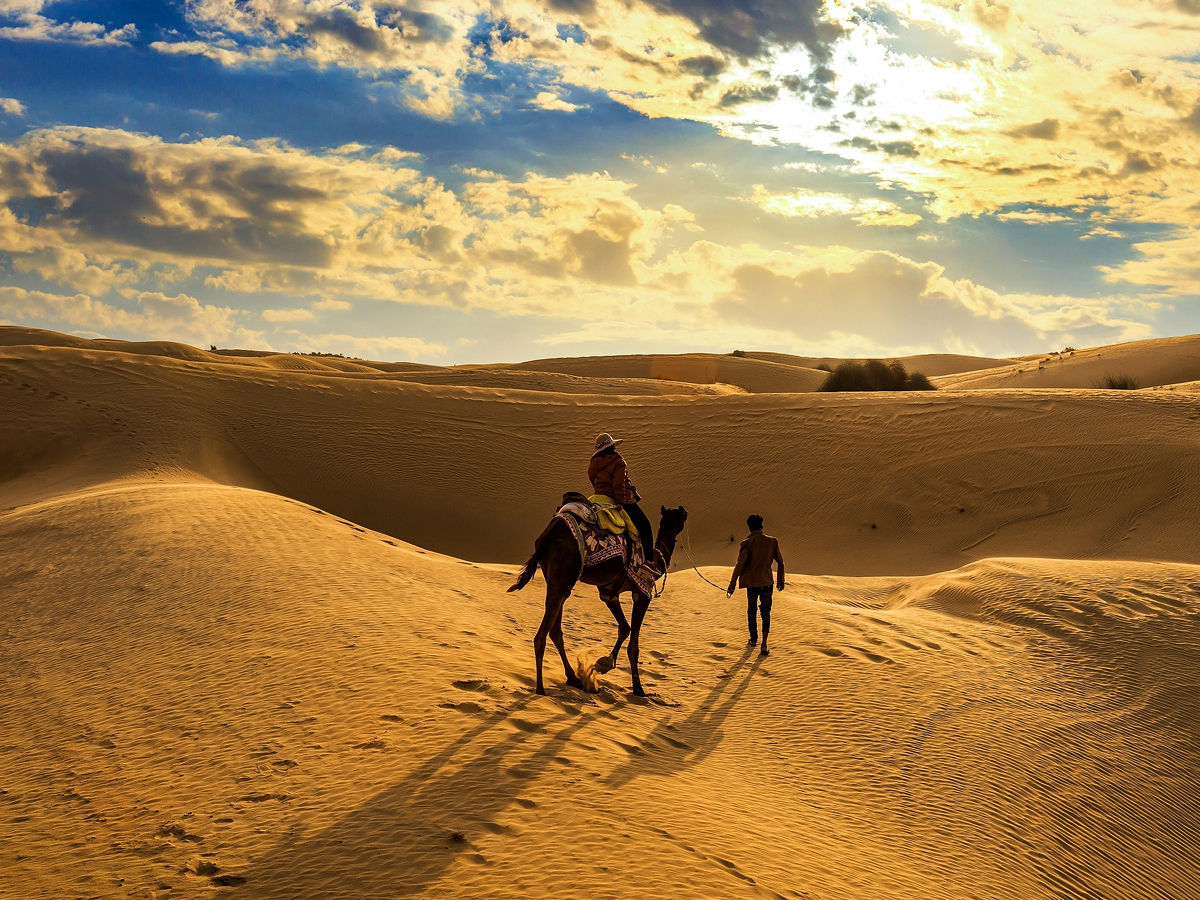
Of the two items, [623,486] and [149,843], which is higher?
[623,486]

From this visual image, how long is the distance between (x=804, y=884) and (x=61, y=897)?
4.64m

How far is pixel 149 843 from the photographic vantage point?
533 centimetres

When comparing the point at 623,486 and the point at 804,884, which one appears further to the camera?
the point at 623,486

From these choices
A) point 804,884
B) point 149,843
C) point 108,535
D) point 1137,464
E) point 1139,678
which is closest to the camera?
point 149,843

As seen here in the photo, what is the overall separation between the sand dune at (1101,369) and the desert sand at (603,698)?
21.8 metres

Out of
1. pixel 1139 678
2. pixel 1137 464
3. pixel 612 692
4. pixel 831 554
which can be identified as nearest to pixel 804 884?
pixel 612 692

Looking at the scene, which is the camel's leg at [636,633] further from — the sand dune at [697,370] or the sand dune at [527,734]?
the sand dune at [697,370]

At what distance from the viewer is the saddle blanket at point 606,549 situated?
28.1 feet

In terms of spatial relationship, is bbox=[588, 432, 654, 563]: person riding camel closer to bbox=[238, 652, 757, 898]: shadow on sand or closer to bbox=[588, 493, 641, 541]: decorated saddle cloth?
bbox=[588, 493, 641, 541]: decorated saddle cloth

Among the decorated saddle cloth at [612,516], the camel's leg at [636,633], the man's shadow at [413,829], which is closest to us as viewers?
the man's shadow at [413,829]

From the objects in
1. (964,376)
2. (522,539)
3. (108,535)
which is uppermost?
(964,376)

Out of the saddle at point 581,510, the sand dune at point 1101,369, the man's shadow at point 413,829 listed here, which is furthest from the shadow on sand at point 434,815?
the sand dune at point 1101,369

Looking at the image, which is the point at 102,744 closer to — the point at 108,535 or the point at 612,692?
the point at 612,692

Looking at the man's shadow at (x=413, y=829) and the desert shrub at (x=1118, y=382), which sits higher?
the desert shrub at (x=1118, y=382)
